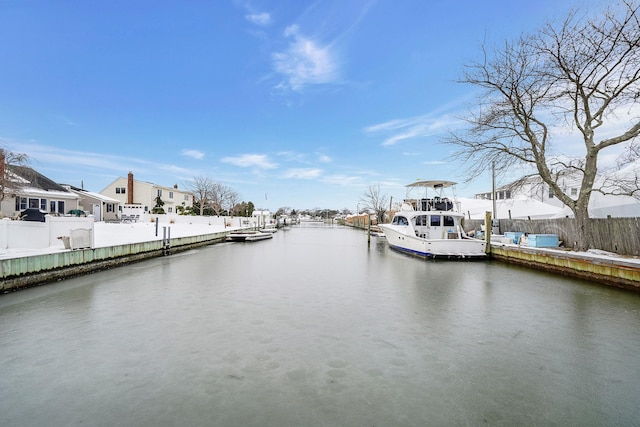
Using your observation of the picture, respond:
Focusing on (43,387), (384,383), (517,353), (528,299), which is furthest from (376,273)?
(43,387)

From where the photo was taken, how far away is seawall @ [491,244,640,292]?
8.95 m

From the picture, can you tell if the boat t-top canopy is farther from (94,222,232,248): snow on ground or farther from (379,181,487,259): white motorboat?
(94,222,232,248): snow on ground

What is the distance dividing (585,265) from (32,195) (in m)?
31.6

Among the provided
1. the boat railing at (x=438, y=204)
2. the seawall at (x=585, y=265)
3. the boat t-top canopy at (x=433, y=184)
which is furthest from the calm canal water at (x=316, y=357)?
the boat t-top canopy at (x=433, y=184)

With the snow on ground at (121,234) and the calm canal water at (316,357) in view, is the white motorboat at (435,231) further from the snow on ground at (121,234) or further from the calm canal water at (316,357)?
the snow on ground at (121,234)

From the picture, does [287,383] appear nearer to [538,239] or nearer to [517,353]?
[517,353]

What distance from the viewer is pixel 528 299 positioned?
27.3 ft

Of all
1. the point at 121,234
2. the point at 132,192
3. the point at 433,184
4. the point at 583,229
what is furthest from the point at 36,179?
the point at 583,229

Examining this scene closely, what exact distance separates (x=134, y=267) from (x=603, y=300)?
49.2 ft

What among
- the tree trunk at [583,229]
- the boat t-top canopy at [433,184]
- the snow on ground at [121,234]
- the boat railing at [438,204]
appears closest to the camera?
the tree trunk at [583,229]

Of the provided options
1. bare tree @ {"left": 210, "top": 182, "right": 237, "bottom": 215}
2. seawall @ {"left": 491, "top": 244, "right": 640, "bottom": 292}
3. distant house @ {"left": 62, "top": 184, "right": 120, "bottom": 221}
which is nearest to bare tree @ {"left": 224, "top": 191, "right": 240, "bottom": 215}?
bare tree @ {"left": 210, "top": 182, "right": 237, "bottom": 215}

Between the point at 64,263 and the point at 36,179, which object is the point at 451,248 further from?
the point at 36,179

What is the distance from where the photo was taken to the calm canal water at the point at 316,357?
10.5 ft

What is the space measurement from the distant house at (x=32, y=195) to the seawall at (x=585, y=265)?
85.1ft
